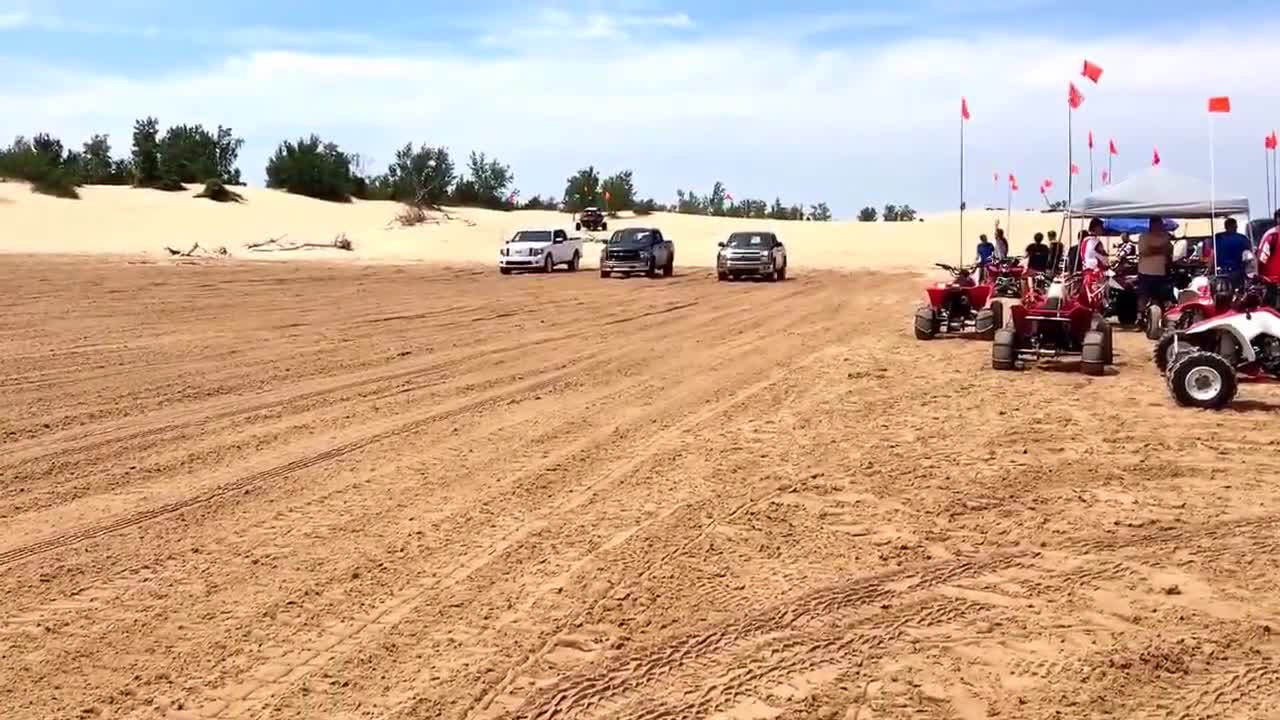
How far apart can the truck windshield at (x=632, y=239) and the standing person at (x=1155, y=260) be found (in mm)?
20774

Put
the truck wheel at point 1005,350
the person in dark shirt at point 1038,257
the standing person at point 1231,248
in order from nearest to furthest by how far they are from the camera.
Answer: the truck wheel at point 1005,350 < the standing person at point 1231,248 < the person in dark shirt at point 1038,257

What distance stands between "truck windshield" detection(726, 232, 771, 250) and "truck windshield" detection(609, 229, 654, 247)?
9.59 ft

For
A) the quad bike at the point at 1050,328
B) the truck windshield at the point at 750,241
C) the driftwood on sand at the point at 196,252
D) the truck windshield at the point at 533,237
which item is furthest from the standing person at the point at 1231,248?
the driftwood on sand at the point at 196,252

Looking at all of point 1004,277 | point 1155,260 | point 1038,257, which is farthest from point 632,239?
point 1155,260

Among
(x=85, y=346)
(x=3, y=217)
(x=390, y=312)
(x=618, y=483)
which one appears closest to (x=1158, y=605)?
(x=618, y=483)

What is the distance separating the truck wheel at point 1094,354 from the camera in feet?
42.4

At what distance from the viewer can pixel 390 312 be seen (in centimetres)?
2105

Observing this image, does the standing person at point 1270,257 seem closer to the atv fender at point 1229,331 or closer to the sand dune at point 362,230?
the atv fender at point 1229,331

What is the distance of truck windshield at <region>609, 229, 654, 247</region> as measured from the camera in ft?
121

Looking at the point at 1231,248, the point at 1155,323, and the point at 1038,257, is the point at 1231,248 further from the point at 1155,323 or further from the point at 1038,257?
the point at 1038,257

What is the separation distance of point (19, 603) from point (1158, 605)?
5.07 metres

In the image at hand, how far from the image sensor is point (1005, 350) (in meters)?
13.3

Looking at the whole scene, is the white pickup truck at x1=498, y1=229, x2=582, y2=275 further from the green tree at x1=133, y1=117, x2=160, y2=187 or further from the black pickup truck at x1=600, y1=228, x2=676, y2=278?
the green tree at x1=133, y1=117, x2=160, y2=187

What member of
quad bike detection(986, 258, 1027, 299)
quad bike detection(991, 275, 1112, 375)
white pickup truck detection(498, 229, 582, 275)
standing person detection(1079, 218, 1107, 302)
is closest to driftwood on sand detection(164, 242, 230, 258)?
white pickup truck detection(498, 229, 582, 275)
